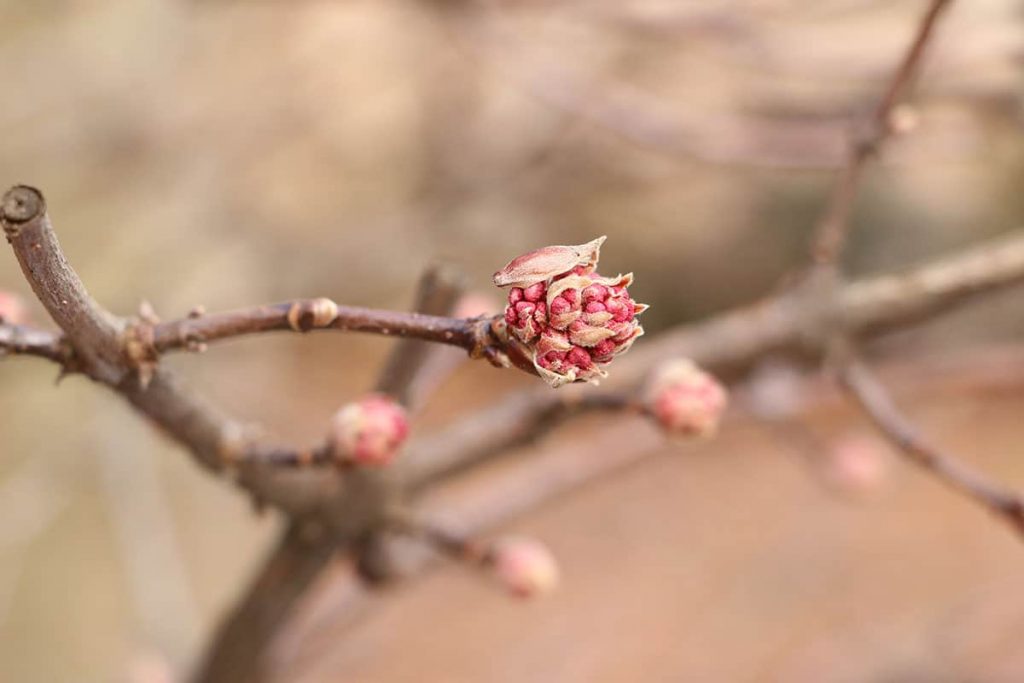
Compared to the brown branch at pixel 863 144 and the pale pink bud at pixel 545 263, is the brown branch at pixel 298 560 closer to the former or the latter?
the pale pink bud at pixel 545 263

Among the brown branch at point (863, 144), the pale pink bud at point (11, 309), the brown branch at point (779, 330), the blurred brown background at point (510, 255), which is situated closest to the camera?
the pale pink bud at point (11, 309)

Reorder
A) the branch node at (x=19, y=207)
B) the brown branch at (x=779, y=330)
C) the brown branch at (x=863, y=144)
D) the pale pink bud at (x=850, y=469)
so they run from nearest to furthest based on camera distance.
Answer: the branch node at (x=19, y=207)
the brown branch at (x=863, y=144)
the brown branch at (x=779, y=330)
the pale pink bud at (x=850, y=469)

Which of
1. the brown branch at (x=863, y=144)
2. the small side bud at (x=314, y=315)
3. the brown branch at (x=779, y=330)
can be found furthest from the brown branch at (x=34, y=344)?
the brown branch at (x=863, y=144)

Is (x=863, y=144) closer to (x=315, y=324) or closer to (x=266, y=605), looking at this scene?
(x=315, y=324)

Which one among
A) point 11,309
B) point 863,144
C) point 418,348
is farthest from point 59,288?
point 863,144

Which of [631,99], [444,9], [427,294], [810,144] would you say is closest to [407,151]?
[631,99]

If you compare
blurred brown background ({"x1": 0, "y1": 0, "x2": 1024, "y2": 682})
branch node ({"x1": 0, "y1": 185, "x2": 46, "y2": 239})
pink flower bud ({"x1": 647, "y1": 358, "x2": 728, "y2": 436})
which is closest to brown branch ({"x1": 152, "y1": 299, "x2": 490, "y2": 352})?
branch node ({"x1": 0, "y1": 185, "x2": 46, "y2": 239})

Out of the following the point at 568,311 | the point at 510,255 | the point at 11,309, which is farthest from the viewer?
the point at 510,255
